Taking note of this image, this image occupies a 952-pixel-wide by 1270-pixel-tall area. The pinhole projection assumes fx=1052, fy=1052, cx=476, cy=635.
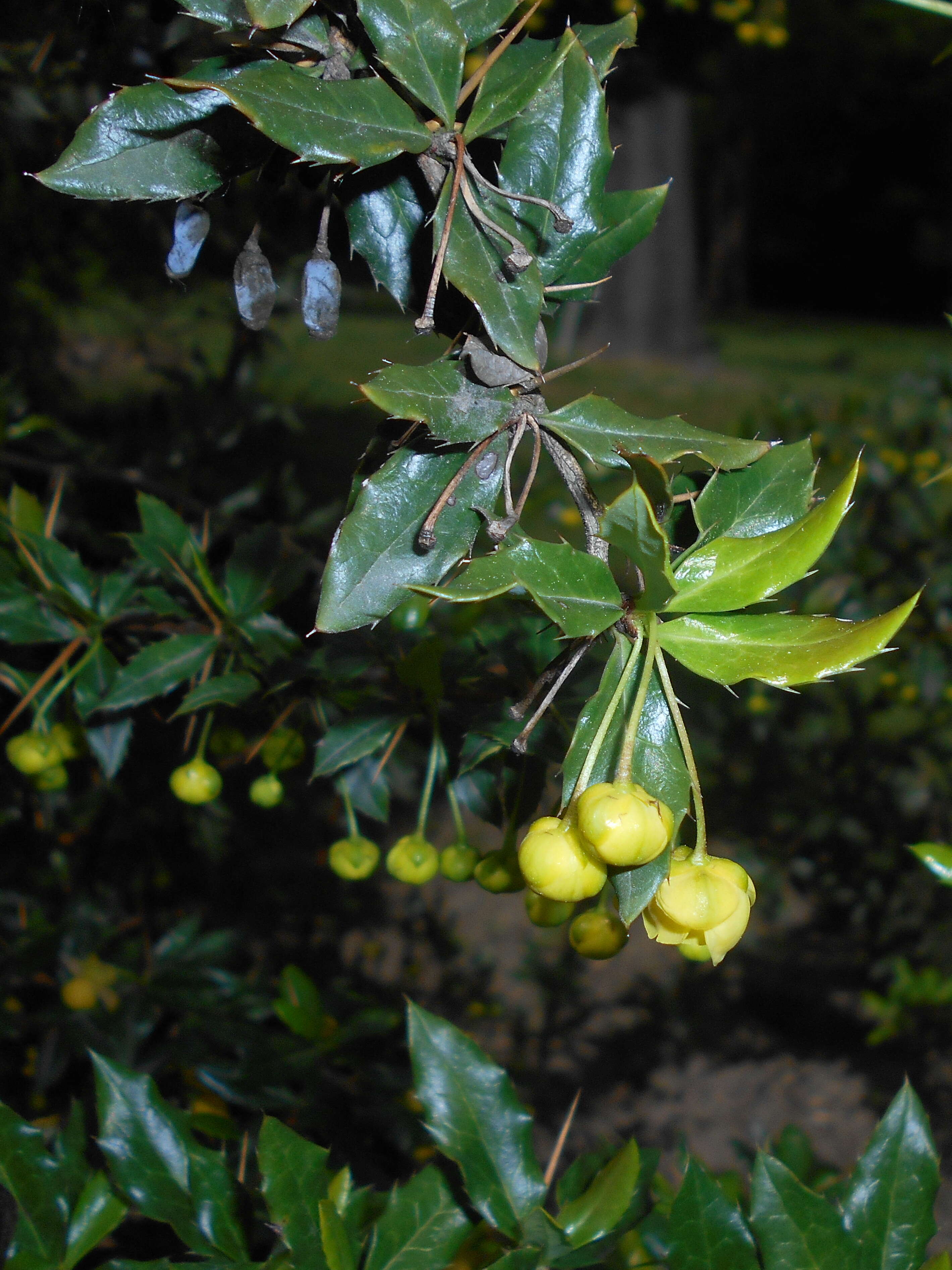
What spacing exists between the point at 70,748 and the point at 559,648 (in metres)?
0.65

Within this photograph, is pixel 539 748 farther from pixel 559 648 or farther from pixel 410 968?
pixel 410 968

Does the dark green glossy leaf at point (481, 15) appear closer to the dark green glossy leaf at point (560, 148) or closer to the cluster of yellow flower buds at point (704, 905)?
the dark green glossy leaf at point (560, 148)

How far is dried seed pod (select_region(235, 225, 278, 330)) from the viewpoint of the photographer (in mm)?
773

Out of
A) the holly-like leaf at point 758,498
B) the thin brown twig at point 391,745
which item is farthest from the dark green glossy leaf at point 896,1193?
the thin brown twig at point 391,745

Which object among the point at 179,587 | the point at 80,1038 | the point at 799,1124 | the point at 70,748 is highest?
the point at 179,587

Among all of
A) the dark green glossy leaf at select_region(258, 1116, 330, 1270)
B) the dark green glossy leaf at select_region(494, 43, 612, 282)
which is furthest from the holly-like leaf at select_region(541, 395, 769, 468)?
the dark green glossy leaf at select_region(258, 1116, 330, 1270)

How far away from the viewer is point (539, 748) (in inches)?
34.3

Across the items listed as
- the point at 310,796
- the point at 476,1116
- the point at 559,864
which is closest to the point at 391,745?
the point at 476,1116

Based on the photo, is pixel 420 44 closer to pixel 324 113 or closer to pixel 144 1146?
pixel 324 113

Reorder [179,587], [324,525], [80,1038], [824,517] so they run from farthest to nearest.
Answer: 1. [324,525]
2. [80,1038]
3. [179,587]
4. [824,517]

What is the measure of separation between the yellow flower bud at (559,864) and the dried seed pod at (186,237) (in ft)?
1.62

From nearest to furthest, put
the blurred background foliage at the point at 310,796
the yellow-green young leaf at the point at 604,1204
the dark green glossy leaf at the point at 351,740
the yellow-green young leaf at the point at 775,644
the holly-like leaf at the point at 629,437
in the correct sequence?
the yellow-green young leaf at the point at 775,644, the holly-like leaf at the point at 629,437, the yellow-green young leaf at the point at 604,1204, the dark green glossy leaf at the point at 351,740, the blurred background foliage at the point at 310,796

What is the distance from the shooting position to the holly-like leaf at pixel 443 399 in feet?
1.96

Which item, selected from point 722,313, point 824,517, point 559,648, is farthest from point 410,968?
point 722,313
